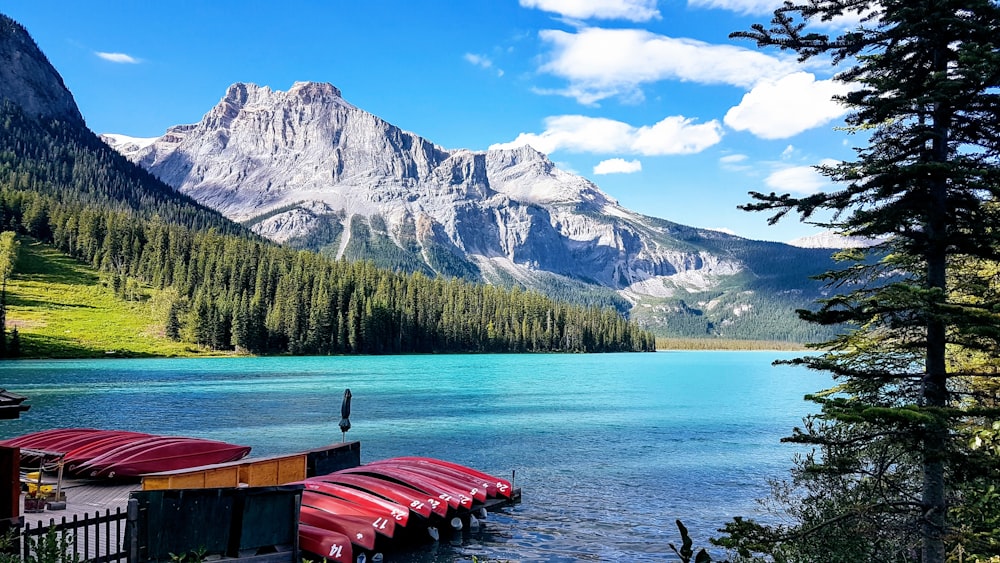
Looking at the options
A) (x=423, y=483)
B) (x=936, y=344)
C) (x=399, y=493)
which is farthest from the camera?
(x=423, y=483)

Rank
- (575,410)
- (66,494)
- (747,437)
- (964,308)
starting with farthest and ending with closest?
(575,410) < (747,437) < (66,494) < (964,308)

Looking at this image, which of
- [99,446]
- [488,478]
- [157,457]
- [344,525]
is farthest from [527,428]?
[344,525]

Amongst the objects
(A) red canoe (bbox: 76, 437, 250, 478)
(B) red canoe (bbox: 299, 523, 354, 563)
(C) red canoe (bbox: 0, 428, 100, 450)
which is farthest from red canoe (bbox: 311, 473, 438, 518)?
(C) red canoe (bbox: 0, 428, 100, 450)

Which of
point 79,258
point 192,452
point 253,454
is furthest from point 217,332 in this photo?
point 192,452

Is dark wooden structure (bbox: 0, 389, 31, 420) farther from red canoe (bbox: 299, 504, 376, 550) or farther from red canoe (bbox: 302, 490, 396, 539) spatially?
red canoe (bbox: 302, 490, 396, 539)

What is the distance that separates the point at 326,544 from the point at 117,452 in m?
13.7

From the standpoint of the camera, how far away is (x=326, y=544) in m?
21.2

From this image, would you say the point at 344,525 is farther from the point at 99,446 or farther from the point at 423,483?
the point at 99,446

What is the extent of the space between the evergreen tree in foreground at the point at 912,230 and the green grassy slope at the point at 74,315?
132113mm

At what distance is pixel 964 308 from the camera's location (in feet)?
37.2

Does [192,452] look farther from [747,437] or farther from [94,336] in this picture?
→ [94,336]

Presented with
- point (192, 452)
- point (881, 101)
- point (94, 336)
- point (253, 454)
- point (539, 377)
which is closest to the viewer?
point (881, 101)

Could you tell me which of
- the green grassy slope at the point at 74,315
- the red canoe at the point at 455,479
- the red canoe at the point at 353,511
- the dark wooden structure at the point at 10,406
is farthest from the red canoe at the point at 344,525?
the green grassy slope at the point at 74,315

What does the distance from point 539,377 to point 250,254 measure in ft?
366
